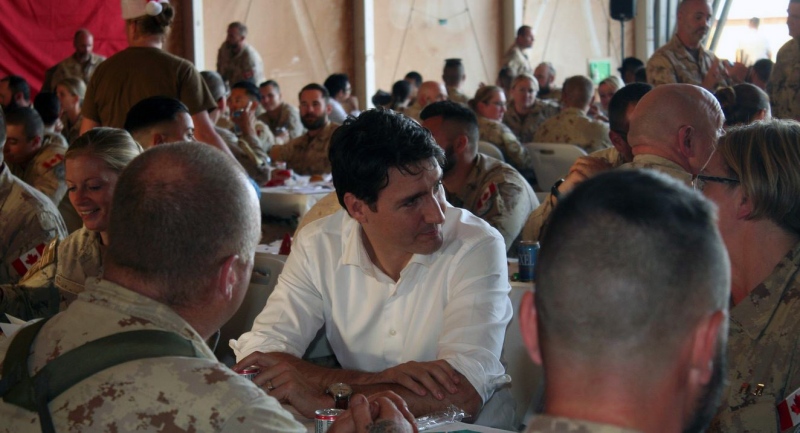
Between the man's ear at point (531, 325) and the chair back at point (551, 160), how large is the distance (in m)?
5.17

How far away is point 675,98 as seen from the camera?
10.0 ft

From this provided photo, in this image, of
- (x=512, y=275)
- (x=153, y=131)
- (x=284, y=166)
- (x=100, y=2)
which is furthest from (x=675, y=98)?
(x=100, y=2)

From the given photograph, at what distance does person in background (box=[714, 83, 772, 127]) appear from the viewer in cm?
407

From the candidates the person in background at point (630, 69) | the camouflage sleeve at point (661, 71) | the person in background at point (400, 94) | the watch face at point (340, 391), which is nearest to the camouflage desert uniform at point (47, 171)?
the watch face at point (340, 391)

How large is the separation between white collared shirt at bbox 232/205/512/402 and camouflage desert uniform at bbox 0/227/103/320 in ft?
2.48

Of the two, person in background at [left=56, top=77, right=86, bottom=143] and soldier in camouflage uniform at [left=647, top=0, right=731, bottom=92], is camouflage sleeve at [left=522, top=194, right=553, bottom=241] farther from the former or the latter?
person in background at [left=56, top=77, right=86, bottom=143]

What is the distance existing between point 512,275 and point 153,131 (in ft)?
5.58

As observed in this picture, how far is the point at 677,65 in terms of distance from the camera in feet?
21.8

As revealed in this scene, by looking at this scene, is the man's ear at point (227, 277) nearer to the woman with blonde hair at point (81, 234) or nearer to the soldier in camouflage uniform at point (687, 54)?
the woman with blonde hair at point (81, 234)

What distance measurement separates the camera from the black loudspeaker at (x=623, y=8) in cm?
1160

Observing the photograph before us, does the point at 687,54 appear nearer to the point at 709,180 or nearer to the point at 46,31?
the point at 709,180

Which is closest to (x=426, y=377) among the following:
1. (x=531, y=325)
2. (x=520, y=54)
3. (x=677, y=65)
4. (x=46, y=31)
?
(x=531, y=325)

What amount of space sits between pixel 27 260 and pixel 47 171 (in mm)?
2104

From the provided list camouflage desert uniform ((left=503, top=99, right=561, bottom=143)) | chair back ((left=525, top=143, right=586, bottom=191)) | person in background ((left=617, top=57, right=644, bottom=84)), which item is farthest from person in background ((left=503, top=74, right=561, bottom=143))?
chair back ((left=525, top=143, right=586, bottom=191))
